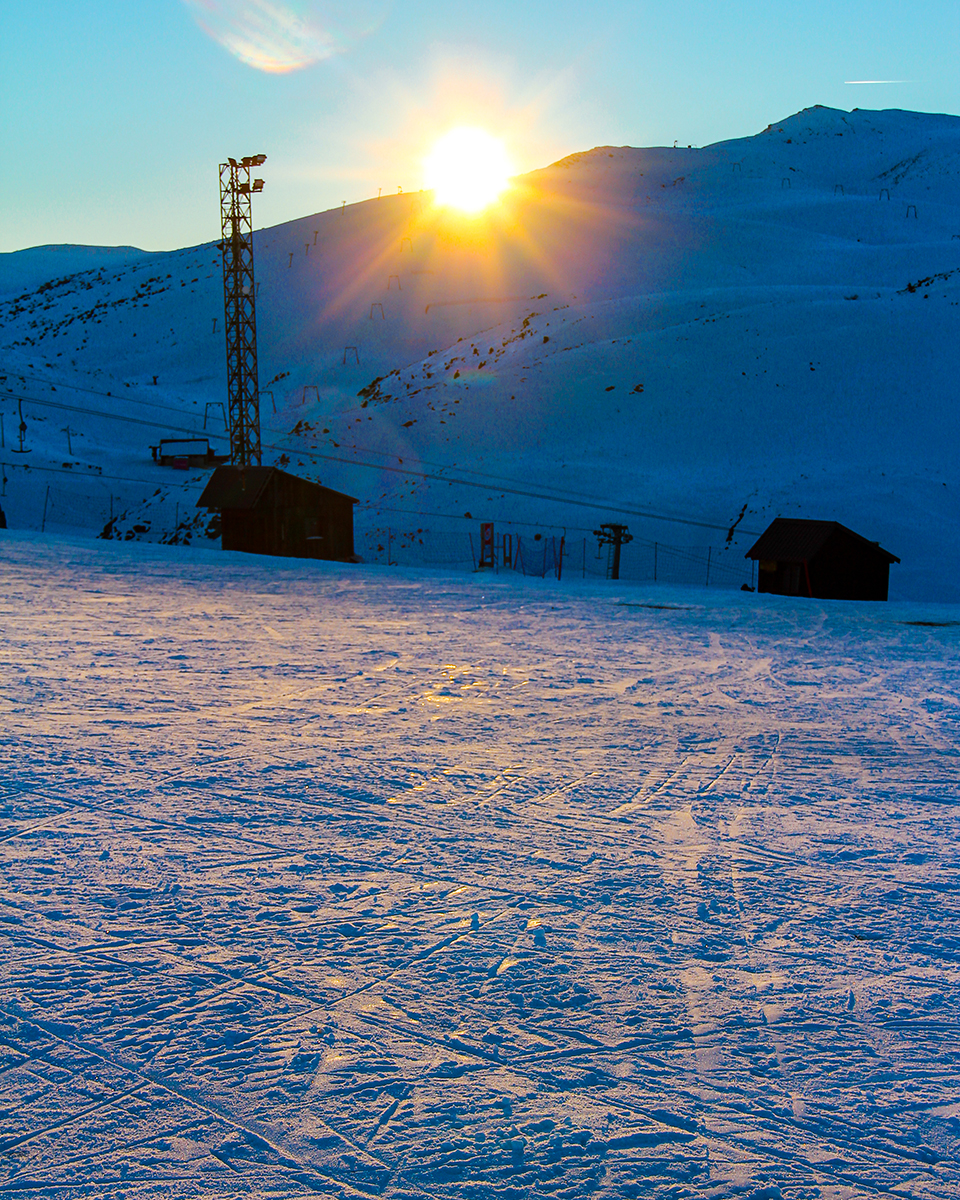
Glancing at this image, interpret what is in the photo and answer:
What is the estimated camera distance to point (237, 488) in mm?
37688

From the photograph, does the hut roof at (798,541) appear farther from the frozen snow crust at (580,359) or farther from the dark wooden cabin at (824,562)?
the frozen snow crust at (580,359)

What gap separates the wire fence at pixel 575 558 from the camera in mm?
37750

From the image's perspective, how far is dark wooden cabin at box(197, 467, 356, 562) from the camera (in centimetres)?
3756

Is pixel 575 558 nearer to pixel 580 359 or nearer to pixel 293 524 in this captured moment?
pixel 293 524

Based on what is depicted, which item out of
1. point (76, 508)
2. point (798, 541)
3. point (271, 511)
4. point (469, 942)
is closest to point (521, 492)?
point (271, 511)

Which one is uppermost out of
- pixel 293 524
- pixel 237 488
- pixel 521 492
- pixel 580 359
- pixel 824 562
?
pixel 580 359

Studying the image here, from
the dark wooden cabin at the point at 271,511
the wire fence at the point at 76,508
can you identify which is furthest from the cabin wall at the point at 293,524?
the wire fence at the point at 76,508

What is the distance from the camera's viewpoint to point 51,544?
90.8 feet

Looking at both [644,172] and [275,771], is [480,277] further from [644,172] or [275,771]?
[275,771]

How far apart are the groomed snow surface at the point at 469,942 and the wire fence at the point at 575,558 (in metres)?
26.2

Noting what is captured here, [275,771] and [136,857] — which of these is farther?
[275,771]

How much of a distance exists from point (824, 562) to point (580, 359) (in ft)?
102

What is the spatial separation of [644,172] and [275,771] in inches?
5221

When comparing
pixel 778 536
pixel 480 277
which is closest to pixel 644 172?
pixel 480 277
